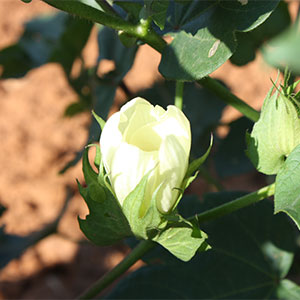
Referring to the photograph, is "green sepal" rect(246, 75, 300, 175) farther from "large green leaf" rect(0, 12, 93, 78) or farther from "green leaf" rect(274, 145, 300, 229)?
"large green leaf" rect(0, 12, 93, 78)

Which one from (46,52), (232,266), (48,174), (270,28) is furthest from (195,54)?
(48,174)

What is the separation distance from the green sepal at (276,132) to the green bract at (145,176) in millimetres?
98

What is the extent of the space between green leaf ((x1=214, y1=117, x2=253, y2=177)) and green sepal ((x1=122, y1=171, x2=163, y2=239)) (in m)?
0.64

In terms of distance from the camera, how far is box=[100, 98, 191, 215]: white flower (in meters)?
0.56

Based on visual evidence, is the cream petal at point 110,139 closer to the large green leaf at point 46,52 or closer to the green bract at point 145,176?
the green bract at point 145,176

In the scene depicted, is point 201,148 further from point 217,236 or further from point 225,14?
point 225,14

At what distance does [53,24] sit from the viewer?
1.69 m

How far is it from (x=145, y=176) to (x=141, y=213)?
2.5 inches

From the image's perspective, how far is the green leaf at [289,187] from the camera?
1.87 feet

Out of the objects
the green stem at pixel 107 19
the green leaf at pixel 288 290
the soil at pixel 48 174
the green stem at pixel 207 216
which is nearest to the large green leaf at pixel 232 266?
the green leaf at pixel 288 290

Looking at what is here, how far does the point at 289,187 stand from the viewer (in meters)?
0.60

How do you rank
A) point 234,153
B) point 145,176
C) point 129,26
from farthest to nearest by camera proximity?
point 234,153, point 129,26, point 145,176

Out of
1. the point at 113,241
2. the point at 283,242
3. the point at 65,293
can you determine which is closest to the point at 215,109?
the point at 283,242

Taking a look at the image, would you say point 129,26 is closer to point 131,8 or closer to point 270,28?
point 131,8
